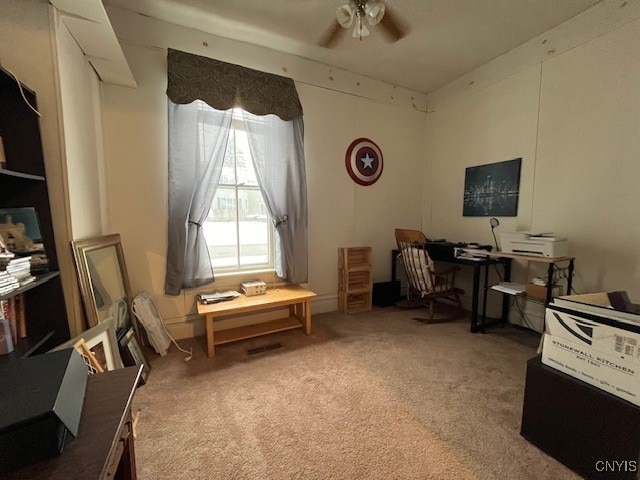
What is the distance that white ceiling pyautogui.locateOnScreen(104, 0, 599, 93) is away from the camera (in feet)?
6.98

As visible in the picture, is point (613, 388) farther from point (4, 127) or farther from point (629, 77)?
point (4, 127)

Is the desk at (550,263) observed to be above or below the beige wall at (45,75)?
below

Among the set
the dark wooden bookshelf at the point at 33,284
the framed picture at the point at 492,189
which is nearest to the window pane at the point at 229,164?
the dark wooden bookshelf at the point at 33,284

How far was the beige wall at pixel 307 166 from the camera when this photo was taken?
2246 mm

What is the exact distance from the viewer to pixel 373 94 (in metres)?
3.32

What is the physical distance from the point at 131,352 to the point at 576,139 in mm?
4024

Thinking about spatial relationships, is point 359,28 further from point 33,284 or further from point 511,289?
point 511,289

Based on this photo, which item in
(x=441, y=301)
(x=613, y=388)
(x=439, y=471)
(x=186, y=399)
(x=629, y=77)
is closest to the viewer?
(x=613, y=388)

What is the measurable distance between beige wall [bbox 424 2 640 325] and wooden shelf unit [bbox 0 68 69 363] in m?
3.77

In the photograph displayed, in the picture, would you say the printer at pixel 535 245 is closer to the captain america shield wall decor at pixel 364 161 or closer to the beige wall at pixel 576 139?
the beige wall at pixel 576 139

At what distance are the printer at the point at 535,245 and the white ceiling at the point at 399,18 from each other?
1896 millimetres

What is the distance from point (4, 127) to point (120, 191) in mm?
1055

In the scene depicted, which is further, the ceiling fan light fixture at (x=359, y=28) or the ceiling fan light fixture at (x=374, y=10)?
the ceiling fan light fixture at (x=359, y=28)

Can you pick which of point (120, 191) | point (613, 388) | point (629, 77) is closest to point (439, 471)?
point (613, 388)
